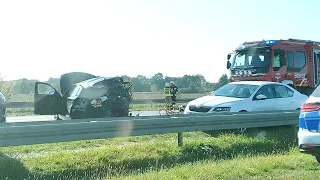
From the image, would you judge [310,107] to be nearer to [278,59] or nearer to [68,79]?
[68,79]

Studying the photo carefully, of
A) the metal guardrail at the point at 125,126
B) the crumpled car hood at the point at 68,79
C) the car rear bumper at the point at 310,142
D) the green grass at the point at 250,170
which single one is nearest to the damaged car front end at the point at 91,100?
the crumpled car hood at the point at 68,79

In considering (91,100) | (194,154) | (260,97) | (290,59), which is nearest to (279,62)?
(290,59)

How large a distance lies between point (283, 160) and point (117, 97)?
675 cm

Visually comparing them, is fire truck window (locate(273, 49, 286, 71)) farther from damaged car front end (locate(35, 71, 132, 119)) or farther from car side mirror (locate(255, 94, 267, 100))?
damaged car front end (locate(35, 71, 132, 119))

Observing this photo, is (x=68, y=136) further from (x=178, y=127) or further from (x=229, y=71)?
(x=229, y=71)

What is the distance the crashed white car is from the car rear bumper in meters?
5.46

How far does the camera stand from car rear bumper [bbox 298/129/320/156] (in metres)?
6.90

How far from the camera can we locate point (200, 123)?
33.7 ft

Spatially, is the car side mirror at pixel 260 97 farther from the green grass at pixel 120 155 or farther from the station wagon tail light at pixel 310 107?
the station wagon tail light at pixel 310 107

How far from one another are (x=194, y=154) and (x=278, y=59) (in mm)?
10105

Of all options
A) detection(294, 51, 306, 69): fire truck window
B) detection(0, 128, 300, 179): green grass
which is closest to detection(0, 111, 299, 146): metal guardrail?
detection(0, 128, 300, 179): green grass

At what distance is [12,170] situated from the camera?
7.43 meters

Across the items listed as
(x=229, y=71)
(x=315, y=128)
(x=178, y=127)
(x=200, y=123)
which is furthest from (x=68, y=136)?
(x=229, y=71)

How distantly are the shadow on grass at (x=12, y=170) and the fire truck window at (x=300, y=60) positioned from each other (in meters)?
14.0
